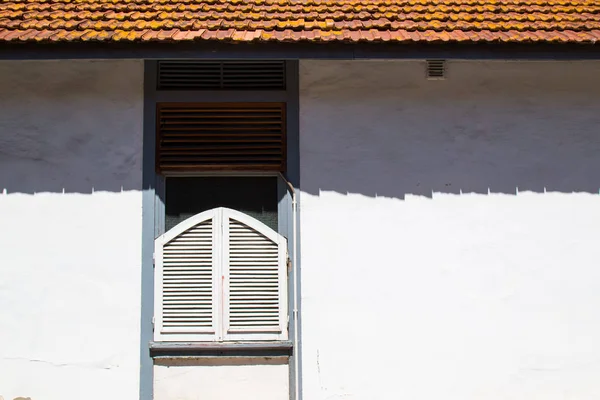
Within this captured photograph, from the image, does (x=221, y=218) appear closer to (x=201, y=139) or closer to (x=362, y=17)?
(x=201, y=139)

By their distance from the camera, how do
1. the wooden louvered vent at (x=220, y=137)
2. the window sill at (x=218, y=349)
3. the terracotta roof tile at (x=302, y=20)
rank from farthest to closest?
the wooden louvered vent at (x=220, y=137) < the window sill at (x=218, y=349) < the terracotta roof tile at (x=302, y=20)

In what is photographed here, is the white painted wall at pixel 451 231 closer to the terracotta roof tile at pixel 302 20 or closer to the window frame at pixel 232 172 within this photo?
the window frame at pixel 232 172

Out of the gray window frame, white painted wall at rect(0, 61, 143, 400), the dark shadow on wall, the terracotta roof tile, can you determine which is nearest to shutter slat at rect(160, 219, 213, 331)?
the gray window frame

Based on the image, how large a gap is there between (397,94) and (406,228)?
1.19 meters

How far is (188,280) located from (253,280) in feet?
1.86

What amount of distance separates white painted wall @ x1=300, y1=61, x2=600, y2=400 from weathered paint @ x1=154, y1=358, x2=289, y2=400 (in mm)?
304

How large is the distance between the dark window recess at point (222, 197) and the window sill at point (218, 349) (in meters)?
1.03

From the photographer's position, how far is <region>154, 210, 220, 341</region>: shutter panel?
596 cm

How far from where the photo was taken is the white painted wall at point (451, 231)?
592 cm

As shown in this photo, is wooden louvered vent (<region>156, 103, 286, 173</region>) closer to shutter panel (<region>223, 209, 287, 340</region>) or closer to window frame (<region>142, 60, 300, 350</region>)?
window frame (<region>142, 60, 300, 350</region>)

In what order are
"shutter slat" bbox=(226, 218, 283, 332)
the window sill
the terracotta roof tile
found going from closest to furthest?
1. the terracotta roof tile
2. the window sill
3. "shutter slat" bbox=(226, 218, 283, 332)

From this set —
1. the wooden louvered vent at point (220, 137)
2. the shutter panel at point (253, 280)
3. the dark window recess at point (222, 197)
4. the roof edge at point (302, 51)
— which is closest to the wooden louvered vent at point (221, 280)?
the shutter panel at point (253, 280)

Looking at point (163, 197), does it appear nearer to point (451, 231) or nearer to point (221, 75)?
point (221, 75)

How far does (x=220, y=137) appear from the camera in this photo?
242 inches
